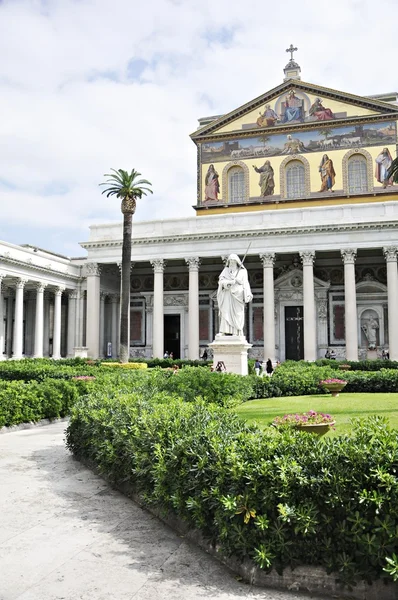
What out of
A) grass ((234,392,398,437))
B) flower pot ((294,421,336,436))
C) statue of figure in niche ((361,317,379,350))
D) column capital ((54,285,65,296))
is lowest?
grass ((234,392,398,437))

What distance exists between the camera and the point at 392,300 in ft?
115

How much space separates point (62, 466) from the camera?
879cm

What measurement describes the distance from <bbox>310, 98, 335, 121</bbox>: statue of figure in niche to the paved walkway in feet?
131

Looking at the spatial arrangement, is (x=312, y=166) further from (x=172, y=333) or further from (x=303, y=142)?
(x=172, y=333)

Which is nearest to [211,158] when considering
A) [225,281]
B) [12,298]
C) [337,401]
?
[12,298]

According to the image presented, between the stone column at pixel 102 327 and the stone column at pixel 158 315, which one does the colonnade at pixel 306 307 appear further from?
the stone column at pixel 102 327

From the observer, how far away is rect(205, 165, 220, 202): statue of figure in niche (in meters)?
44.1

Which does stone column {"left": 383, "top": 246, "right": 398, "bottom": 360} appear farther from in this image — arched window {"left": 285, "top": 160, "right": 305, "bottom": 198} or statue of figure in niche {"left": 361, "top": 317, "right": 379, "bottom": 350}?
arched window {"left": 285, "top": 160, "right": 305, "bottom": 198}

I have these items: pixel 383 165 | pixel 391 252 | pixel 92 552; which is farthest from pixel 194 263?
pixel 92 552

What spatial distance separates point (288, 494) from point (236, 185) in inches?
1620

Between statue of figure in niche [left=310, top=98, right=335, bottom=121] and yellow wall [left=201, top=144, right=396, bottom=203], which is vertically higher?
statue of figure in niche [left=310, top=98, right=335, bottom=121]

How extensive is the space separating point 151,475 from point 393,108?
40.6 m

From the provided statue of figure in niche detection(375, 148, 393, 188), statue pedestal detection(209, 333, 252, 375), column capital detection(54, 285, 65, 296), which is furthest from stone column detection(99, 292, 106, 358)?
statue pedestal detection(209, 333, 252, 375)

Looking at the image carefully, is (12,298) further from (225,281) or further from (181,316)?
(225,281)
